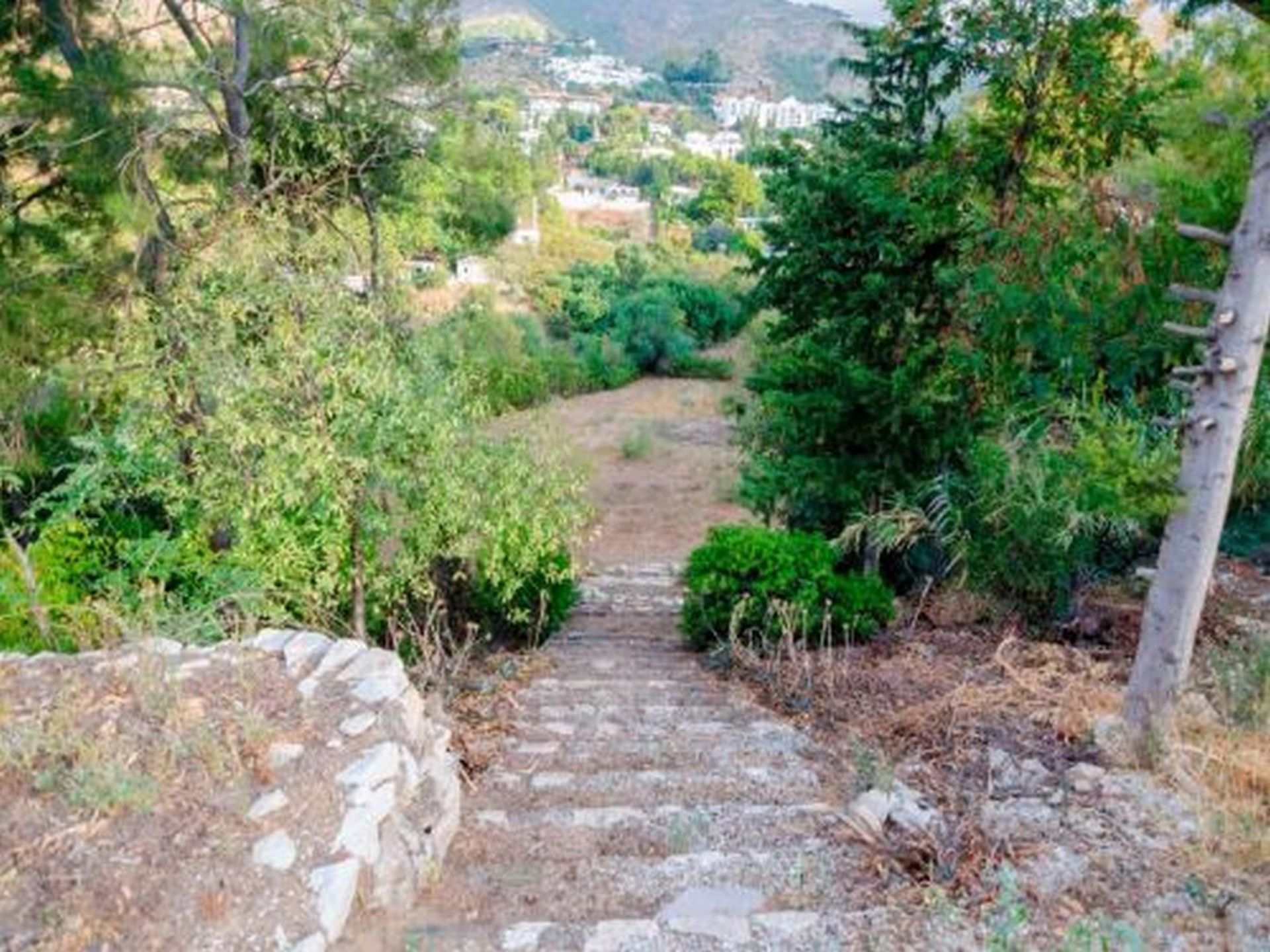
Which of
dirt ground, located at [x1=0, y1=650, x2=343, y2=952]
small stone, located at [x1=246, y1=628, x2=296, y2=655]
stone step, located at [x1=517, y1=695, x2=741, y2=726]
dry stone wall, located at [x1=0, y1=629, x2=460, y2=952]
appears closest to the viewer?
dirt ground, located at [x1=0, y1=650, x2=343, y2=952]

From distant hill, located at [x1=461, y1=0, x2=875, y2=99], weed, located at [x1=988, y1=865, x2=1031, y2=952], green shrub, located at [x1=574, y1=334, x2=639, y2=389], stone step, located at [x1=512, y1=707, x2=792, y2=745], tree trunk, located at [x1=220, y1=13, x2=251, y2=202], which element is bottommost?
green shrub, located at [x1=574, y1=334, x2=639, y2=389]

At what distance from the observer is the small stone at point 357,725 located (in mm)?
3545

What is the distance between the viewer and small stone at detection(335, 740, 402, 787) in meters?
3.30

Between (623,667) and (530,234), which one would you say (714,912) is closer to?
(623,667)

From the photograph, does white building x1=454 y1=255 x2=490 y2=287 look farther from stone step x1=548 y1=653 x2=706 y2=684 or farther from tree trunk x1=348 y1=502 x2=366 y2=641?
tree trunk x1=348 y1=502 x2=366 y2=641

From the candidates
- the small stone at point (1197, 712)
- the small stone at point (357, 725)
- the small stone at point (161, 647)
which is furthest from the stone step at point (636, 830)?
the small stone at point (1197, 712)

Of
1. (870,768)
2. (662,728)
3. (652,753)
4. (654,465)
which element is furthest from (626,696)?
(654,465)

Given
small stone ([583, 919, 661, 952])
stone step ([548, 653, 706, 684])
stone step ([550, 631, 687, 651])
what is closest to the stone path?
small stone ([583, 919, 661, 952])

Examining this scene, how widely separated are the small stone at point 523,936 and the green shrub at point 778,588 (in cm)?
371

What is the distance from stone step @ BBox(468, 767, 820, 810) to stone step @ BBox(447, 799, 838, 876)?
10 cm

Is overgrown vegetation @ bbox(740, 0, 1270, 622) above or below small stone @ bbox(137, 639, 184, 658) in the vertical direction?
above

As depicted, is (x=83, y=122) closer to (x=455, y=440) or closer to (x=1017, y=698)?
(x=455, y=440)

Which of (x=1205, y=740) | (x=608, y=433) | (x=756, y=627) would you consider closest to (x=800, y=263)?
(x=756, y=627)

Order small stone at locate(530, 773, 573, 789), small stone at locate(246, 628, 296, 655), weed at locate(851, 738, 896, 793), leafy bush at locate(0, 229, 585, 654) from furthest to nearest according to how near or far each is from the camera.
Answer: leafy bush at locate(0, 229, 585, 654) → small stone at locate(530, 773, 573, 789) → small stone at locate(246, 628, 296, 655) → weed at locate(851, 738, 896, 793)
